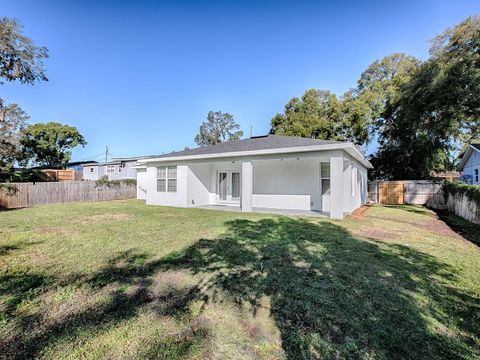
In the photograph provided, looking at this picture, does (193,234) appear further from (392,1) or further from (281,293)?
(392,1)

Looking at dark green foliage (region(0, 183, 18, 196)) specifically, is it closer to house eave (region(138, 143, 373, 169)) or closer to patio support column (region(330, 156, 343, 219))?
house eave (region(138, 143, 373, 169))

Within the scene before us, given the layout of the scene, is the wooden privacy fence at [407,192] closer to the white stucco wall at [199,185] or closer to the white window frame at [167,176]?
the white stucco wall at [199,185]

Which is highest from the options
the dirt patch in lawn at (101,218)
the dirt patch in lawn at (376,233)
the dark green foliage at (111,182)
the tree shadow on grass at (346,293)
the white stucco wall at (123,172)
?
the white stucco wall at (123,172)

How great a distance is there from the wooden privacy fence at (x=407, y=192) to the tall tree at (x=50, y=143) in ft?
133

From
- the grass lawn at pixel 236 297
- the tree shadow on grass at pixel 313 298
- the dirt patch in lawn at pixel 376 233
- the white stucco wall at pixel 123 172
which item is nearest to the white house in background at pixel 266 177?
the dirt patch in lawn at pixel 376 233

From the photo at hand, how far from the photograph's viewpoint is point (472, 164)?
19406mm

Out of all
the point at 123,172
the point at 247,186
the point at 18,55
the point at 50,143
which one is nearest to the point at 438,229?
the point at 247,186

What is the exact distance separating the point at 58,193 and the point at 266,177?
13.2m

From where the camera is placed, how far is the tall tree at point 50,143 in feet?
113

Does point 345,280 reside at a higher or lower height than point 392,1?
lower

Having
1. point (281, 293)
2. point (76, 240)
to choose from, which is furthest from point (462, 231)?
point (76, 240)

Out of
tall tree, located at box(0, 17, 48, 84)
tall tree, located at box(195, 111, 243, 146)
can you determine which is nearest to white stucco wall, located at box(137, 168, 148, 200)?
tall tree, located at box(0, 17, 48, 84)

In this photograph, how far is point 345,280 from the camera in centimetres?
407

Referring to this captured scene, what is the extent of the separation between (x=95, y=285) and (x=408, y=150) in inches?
917
